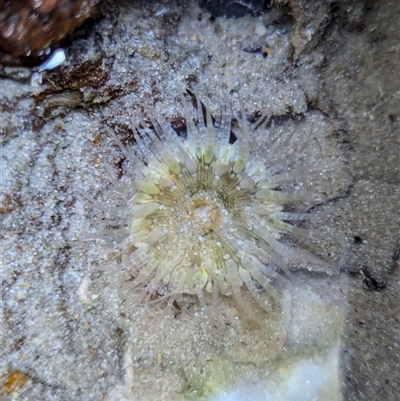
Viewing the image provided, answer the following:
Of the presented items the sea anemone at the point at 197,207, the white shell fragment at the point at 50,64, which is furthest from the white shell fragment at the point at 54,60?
the sea anemone at the point at 197,207

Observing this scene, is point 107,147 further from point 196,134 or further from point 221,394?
point 221,394

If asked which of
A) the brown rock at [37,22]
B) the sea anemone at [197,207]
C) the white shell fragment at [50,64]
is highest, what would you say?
the brown rock at [37,22]

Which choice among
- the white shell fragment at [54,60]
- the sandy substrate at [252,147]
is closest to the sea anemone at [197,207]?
the sandy substrate at [252,147]

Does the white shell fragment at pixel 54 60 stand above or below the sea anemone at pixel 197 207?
above

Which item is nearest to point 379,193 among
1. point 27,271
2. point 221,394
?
point 221,394

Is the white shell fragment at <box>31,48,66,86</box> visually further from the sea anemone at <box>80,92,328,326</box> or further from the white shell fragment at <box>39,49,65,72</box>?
the sea anemone at <box>80,92,328,326</box>

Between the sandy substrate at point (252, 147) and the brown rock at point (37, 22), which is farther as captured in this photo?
the sandy substrate at point (252, 147)

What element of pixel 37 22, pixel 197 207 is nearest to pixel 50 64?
pixel 37 22

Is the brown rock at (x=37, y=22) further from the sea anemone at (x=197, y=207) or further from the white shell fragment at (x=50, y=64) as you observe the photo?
the sea anemone at (x=197, y=207)
